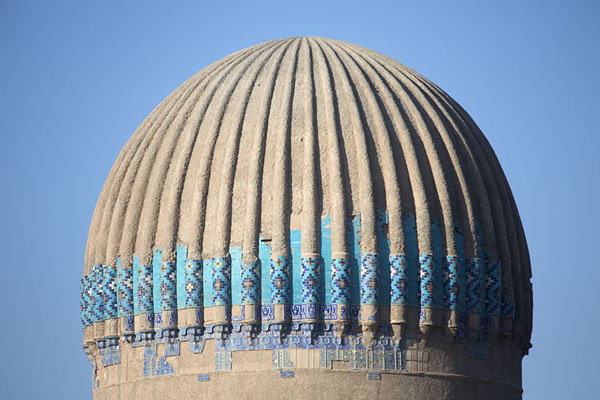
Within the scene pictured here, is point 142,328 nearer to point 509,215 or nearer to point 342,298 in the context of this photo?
point 342,298

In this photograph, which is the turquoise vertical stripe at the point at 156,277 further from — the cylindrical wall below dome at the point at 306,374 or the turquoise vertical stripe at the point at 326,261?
the turquoise vertical stripe at the point at 326,261

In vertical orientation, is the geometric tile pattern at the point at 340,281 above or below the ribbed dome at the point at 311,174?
below

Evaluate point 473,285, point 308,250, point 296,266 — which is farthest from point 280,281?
point 473,285

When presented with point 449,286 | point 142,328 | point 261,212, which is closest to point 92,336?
point 142,328

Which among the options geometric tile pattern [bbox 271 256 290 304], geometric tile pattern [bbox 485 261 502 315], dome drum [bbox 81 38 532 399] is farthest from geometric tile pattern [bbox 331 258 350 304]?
geometric tile pattern [bbox 485 261 502 315]

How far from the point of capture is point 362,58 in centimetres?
1692

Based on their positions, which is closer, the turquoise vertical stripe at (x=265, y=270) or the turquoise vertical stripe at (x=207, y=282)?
the turquoise vertical stripe at (x=265, y=270)

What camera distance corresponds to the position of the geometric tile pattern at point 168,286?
49.8ft

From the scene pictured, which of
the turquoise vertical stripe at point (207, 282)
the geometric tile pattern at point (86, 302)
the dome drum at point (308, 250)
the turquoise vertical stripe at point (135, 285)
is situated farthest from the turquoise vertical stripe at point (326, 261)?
the geometric tile pattern at point (86, 302)

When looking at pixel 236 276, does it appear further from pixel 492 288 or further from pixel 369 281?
pixel 492 288

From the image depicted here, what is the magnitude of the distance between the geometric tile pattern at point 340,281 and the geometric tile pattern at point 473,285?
151 cm

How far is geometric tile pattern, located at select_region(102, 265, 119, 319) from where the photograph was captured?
52.0 feet

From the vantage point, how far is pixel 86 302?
16344 millimetres

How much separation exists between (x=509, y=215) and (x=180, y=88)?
4.42 m
